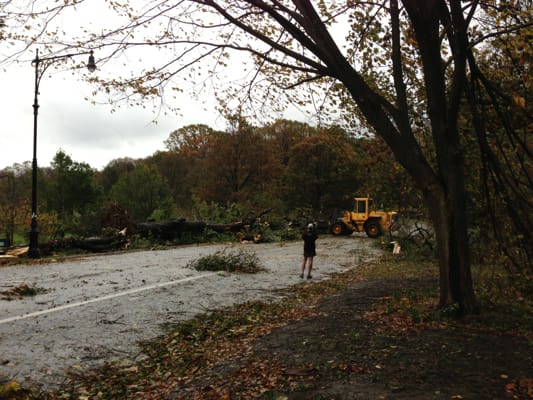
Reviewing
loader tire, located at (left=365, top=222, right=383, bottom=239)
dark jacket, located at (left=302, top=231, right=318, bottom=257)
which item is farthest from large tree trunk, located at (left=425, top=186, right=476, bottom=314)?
loader tire, located at (left=365, top=222, right=383, bottom=239)

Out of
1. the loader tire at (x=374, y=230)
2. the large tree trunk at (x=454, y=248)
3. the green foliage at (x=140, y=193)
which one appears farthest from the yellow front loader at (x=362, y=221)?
the large tree trunk at (x=454, y=248)

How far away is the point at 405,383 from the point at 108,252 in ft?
59.9

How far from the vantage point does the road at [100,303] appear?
6055 millimetres

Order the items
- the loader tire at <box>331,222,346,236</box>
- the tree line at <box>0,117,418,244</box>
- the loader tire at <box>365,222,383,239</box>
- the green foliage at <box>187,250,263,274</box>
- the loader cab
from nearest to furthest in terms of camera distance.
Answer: the green foliage at <box>187,250,263,274</box>, the loader tire at <box>365,222,383,239</box>, the loader cab, the loader tire at <box>331,222,346,236</box>, the tree line at <box>0,117,418,244</box>

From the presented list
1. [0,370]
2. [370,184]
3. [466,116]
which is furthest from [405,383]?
[370,184]

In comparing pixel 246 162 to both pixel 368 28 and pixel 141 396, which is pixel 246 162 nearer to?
pixel 368 28

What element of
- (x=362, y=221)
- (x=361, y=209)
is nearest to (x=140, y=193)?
(x=361, y=209)

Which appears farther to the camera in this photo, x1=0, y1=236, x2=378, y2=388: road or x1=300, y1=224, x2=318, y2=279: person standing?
x1=300, y1=224, x2=318, y2=279: person standing

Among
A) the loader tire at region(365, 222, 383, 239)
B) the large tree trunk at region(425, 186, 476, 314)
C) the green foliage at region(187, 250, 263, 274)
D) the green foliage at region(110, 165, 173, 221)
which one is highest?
the green foliage at region(110, 165, 173, 221)

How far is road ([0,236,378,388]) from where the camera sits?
6055 mm

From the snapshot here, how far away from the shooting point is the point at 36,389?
5.05 metres

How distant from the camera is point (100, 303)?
9219mm

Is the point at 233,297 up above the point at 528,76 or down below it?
below

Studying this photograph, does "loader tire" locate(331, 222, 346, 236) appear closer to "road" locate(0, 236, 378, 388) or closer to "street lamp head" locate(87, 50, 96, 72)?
"road" locate(0, 236, 378, 388)
